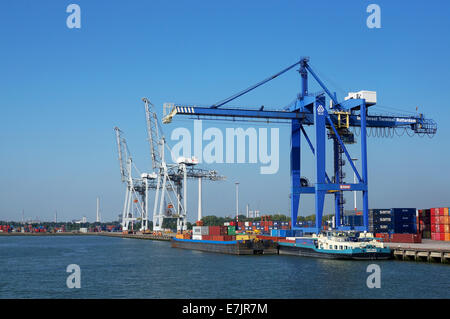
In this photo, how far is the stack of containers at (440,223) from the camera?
62.5 metres

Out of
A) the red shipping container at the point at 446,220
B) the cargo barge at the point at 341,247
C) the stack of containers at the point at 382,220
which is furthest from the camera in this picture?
the stack of containers at the point at 382,220

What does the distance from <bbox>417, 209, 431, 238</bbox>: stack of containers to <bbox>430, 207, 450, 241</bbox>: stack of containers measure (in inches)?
85.0

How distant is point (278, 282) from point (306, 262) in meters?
13.7

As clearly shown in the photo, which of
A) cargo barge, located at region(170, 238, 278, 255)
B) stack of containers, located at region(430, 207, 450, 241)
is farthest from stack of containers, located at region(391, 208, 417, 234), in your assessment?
cargo barge, located at region(170, 238, 278, 255)

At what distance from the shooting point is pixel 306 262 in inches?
1770

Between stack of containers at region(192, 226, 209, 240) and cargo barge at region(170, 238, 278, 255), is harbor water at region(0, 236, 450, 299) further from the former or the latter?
stack of containers at region(192, 226, 209, 240)

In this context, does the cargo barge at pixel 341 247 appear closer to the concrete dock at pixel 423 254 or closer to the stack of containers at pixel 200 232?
the concrete dock at pixel 423 254

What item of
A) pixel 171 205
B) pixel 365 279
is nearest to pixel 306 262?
pixel 365 279

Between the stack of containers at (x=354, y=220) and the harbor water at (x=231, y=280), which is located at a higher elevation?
the stack of containers at (x=354, y=220)

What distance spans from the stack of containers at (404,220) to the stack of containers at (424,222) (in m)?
1.12

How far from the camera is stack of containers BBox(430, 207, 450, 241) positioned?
62.5 m

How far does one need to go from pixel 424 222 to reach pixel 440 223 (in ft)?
17.7

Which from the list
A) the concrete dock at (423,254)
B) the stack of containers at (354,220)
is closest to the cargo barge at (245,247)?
the concrete dock at (423,254)
